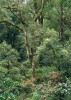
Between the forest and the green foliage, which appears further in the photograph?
the green foliage

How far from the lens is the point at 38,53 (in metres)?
16.9

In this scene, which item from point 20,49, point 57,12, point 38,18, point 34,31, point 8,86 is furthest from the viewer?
point 20,49

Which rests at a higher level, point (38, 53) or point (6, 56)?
point (38, 53)

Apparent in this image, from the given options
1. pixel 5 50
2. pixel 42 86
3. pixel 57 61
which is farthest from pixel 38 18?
pixel 42 86

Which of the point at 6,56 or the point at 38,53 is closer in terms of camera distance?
the point at 38,53

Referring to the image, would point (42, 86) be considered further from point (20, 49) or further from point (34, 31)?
point (20, 49)

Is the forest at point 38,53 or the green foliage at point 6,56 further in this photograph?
the green foliage at point 6,56

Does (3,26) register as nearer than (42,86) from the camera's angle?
No

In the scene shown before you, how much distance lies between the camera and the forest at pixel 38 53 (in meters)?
14.7

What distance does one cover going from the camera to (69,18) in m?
20.5

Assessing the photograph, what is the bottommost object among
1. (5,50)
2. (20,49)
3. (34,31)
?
(20,49)

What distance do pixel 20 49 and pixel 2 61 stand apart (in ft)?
23.7

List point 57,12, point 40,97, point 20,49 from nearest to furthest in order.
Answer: point 40,97 → point 57,12 → point 20,49

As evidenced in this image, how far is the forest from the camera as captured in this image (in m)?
14.7
